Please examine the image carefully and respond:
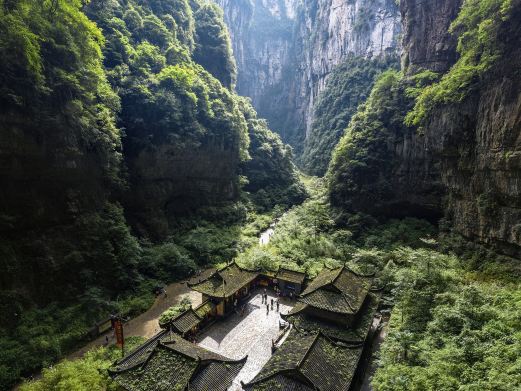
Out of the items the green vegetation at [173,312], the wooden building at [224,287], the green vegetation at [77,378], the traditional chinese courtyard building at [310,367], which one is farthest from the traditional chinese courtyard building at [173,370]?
the wooden building at [224,287]

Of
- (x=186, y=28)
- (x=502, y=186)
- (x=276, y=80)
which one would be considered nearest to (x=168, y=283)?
(x=502, y=186)

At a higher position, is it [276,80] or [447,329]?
[276,80]

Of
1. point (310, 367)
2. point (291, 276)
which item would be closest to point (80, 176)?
point (291, 276)

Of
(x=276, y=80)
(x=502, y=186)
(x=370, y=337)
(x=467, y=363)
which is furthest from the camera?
(x=276, y=80)

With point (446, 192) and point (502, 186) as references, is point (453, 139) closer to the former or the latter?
point (446, 192)

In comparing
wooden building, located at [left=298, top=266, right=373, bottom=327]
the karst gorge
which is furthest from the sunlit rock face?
wooden building, located at [left=298, top=266, right=373, bottom=327]

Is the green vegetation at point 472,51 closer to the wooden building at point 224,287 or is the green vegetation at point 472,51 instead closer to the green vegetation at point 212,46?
the wooden building at point 224,287

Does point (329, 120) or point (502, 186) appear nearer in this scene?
point (502, 186)
